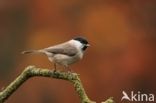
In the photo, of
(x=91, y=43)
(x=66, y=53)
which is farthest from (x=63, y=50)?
(x=91, y=43)

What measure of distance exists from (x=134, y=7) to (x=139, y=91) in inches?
28.9

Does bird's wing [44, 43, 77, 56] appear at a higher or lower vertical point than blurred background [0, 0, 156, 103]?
higher

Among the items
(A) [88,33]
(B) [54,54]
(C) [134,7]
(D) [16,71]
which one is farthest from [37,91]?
(B) [54,54]

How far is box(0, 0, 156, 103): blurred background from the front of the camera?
497 centimetres

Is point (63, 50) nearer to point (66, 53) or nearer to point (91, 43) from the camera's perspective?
point (66, 53)

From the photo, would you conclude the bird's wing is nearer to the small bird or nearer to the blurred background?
the small bird

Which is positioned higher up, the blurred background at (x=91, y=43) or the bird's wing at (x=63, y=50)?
the bird's wing at (x=63, y=50)

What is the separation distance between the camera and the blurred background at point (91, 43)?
16.3 ft

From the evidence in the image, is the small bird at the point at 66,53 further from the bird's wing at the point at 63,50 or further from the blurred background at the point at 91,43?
the blurred background at the point at 91,43

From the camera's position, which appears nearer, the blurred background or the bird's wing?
the bird's wing

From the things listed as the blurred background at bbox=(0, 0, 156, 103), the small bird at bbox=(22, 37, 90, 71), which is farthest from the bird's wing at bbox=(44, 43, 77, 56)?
the blurred background at bbox=(0, 0, 156, 103)

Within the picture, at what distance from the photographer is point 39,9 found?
528 centimetres

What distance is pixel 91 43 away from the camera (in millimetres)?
4918

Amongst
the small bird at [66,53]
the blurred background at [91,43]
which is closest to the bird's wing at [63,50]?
the small bird at [66,53]
